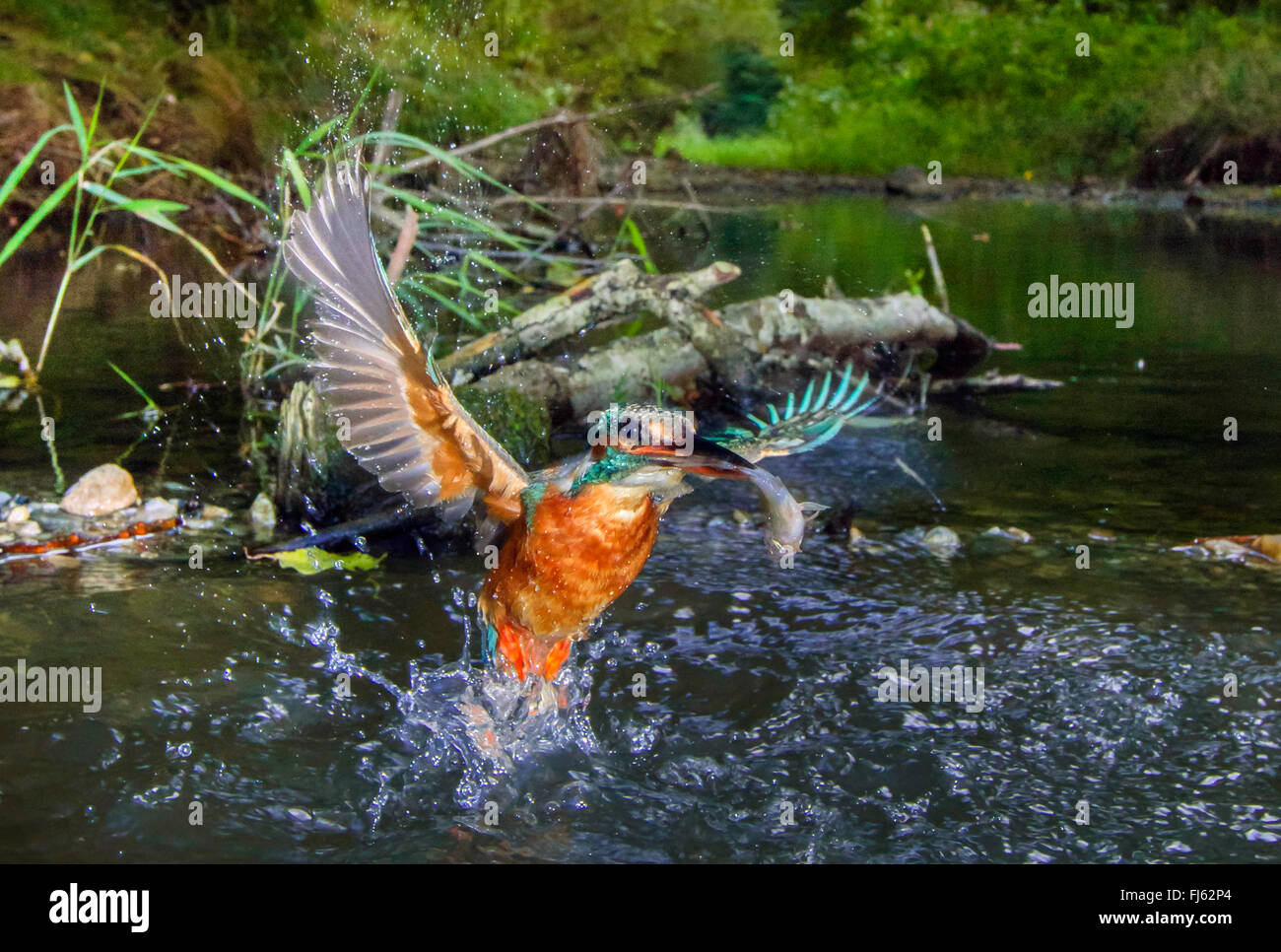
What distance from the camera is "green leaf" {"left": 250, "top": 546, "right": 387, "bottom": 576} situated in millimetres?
3930

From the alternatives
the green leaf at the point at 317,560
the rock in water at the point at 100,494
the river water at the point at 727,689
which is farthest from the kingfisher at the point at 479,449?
the rock in water at the point at 100,494

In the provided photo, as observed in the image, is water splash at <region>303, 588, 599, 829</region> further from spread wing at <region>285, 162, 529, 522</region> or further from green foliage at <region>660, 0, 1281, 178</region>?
green foliage at <region>660, 0, 1281, 178</region>

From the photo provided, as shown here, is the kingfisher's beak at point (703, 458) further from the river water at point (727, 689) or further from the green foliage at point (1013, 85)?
the green foliage at point (1013, 85)

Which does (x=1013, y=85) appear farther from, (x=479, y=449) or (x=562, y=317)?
(x=479, y=449)

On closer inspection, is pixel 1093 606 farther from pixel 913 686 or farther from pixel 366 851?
pixel 366 851

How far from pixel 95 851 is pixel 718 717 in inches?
54.8

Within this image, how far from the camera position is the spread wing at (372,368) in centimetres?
266

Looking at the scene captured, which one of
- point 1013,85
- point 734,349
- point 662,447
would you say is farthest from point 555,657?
point 1013,85

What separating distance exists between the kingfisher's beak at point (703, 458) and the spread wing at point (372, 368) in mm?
512

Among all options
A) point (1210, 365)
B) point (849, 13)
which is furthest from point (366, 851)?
point (849, 13)

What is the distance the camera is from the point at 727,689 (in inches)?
126

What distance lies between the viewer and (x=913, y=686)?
317 cm

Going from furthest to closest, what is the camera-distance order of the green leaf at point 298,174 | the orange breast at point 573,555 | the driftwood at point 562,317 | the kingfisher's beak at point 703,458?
1. the driftwood at point 562,317
2. the green leaf at point 298,174
3. the orange breast at point 573,555
4. the kingfisher's beak at point 703,458

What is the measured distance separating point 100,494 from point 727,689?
2.41 m
